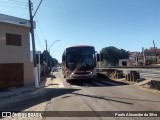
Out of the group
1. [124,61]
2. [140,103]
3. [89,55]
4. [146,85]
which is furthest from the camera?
[124,61]

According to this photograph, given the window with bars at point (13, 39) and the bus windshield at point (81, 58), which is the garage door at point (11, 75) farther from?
the bus windshield at point (81, 58)

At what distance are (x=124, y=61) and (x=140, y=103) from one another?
110284mm

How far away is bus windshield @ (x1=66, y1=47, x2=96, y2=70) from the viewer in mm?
26484

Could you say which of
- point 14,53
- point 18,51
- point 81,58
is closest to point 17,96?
point 14,53

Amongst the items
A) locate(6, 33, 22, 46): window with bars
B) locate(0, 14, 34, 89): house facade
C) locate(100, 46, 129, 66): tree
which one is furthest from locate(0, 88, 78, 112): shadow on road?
locate(100, 46, 129, 66): tree

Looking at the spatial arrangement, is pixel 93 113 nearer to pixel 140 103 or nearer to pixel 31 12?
pixel 140 103

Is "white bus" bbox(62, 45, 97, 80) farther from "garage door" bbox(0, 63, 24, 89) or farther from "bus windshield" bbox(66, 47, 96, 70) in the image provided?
"garage door" bbox(0, 63, 24, 89)

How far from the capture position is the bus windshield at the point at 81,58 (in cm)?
2648

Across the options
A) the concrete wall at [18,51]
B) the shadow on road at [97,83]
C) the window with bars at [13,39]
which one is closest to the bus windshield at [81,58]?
the shadow on road at [97,83]

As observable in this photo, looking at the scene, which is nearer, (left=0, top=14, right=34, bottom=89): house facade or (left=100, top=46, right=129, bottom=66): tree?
(left=0, top=14, right=34, bottom=89): house facade

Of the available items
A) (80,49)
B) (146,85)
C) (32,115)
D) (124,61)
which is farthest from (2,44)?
(124,61)

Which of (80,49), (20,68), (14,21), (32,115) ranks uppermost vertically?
(14,21)

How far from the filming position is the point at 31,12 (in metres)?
25.2

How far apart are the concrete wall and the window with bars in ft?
0.91
